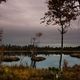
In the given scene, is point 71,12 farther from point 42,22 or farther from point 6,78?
point 6,78

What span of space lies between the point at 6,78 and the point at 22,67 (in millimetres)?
5435

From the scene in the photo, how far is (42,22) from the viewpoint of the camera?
3250 cm

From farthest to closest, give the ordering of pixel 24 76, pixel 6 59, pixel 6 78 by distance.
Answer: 1. pixel 6 59
2. pixel 24 76
3. pixel 6 78

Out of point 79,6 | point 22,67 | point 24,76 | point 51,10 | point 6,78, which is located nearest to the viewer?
point 6,78

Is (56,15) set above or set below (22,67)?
above

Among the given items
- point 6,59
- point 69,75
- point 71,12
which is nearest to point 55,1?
point 71,12

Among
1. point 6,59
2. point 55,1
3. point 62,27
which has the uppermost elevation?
point 55,1

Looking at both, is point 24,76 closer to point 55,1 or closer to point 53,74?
point 53,74

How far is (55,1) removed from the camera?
31938 mm

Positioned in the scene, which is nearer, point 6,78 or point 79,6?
point 6,78

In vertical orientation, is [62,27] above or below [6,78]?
above

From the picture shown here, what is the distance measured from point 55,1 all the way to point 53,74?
611 inches

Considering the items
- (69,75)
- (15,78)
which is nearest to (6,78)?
(15,78)

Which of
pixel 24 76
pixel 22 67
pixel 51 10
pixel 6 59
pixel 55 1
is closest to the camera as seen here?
pixel 24 76
